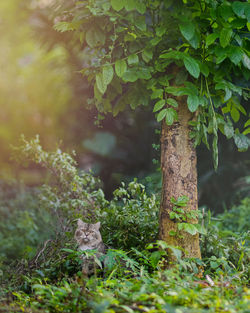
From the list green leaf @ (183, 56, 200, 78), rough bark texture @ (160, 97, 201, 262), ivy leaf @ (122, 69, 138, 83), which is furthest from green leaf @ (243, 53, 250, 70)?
ivy leaf @ (122, 69, 138, 83)

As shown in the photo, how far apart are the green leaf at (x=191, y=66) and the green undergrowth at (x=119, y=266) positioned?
0.95m

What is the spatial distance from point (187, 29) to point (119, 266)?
1513 mm

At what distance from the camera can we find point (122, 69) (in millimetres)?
2381

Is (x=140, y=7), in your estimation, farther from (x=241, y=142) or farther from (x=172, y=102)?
(x=241, y=142)

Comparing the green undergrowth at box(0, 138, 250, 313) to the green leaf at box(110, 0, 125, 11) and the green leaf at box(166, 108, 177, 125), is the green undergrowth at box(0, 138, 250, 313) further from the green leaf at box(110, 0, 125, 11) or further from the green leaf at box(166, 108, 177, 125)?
the green leaf at box(110, 0, 125, 11)

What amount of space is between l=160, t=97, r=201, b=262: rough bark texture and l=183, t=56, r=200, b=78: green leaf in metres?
0.42

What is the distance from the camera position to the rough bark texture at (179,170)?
2.56 metres

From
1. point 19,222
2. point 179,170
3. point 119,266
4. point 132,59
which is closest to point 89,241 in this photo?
point 119,266

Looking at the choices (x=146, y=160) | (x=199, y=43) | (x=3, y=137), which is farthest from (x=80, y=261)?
(x=3, y=137)

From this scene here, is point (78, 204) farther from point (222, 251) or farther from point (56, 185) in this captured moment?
point (222, 251)

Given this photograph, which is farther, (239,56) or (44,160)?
(44,160)

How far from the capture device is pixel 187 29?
219 centimetres

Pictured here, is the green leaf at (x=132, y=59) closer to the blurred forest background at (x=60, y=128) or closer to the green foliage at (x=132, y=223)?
the blurred forest background at (x=60, y=128)

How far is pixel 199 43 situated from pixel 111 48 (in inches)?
22.8
